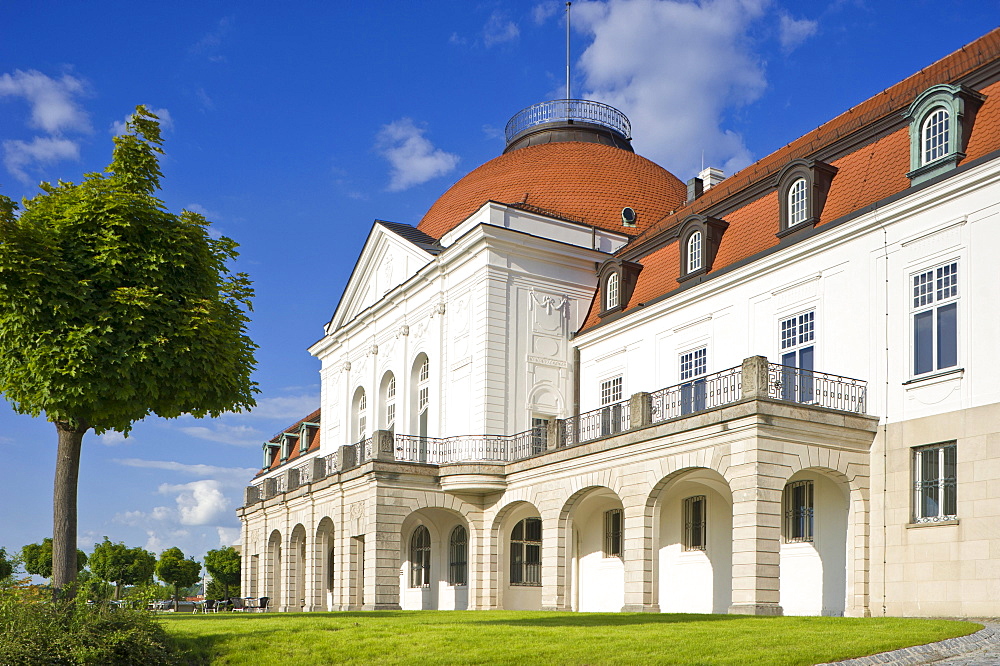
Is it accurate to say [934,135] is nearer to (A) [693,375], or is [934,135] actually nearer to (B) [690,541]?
(A) [693,375]

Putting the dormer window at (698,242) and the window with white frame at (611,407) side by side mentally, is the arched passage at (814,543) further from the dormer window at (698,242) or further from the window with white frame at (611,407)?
the dormer window at (698,242)

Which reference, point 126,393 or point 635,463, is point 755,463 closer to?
point 635,463

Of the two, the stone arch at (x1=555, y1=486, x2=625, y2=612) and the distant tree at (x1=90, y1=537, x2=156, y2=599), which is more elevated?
the stone arch at (x1=555, y1=486, x2=625, y2=612)

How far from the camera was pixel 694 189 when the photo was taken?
3697 cm

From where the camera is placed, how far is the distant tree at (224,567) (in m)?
64.6

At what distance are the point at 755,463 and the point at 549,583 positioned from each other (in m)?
8.85

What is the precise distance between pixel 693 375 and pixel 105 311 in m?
15.6

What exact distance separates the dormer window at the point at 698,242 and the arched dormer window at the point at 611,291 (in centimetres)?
352

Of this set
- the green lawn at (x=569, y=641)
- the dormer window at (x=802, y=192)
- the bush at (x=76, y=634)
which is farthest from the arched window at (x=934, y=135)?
the bush at (x=76, y=634)

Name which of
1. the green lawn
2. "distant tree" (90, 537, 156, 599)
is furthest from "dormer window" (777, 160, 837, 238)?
"distant tree" (90, 537, 156, 599)

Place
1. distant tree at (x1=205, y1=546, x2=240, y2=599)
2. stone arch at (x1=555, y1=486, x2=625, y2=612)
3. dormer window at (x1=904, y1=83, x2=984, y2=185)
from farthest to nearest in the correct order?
distant tree at (x1=205, y1=546, x2=240, y2=599)
stone arch at (x1=555, y1=486, x2=625, y2=612)
dormer window at (x1=904, y1=83, x2=984, y2=185)

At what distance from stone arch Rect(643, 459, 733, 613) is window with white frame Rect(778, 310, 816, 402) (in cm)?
250

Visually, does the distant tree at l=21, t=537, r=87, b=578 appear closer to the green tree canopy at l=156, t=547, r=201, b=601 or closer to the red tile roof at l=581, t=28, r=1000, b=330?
the green tree canopy at l=156, t=547, r=201, b=601

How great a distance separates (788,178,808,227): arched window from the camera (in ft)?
82.4
